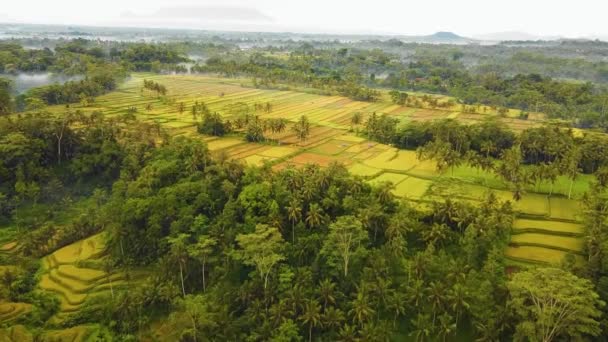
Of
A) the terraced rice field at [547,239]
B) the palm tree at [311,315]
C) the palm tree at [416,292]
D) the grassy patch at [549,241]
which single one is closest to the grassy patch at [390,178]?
the terraced rice field at [547,239]

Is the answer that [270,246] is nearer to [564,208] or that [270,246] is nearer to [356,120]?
[564,208]

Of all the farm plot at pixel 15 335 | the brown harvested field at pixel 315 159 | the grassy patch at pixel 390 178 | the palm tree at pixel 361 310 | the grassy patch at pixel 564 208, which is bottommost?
the farm plot at pixel 15 335

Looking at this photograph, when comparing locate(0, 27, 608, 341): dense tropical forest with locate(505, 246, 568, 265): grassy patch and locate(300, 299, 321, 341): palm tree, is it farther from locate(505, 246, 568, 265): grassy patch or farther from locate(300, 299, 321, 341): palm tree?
locate(505, 246, 568, 265): grassy patch

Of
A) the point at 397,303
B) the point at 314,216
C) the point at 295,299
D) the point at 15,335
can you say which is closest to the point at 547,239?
the point at 397,303

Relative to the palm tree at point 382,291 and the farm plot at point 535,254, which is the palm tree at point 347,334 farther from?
the farm plot at point 535,254

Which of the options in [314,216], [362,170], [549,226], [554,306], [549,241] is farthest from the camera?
[362,170]

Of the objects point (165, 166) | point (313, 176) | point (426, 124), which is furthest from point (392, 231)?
point (426, 124)
